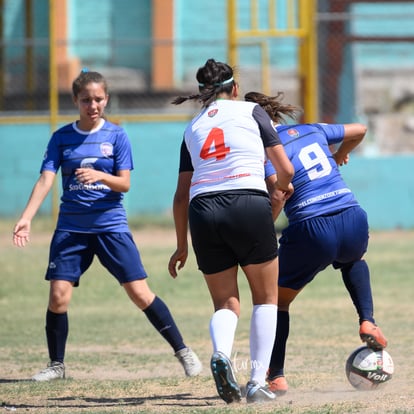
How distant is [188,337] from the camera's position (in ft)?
27.6

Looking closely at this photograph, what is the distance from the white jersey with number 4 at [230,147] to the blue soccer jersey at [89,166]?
4.11 ft

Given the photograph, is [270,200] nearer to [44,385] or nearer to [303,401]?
[303,401]

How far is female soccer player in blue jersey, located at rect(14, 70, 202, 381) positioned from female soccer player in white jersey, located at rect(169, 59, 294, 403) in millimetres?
1170

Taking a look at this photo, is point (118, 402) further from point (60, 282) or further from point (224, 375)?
point (60, 282)

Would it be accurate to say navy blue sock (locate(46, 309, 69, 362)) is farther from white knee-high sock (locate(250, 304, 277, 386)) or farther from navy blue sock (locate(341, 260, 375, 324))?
navy blue sock (locate(341, 260, 375, 324))

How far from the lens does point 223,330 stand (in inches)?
213

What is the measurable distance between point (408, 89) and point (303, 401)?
1689 centimetres

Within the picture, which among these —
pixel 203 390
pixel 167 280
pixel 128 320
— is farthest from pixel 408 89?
pixel 203 390

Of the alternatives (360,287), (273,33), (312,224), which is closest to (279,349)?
(360,287)

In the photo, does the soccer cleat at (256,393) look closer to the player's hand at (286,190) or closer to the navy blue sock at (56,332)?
the player's hand at (286,190)

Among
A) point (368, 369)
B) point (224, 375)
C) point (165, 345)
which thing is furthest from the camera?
point (165, 345)

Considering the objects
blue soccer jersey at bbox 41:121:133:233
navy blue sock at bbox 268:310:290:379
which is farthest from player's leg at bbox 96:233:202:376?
navy blue sock at bbox 268:310:290:379

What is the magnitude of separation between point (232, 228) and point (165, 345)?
3045 mm

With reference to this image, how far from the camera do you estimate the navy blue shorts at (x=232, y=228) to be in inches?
210
